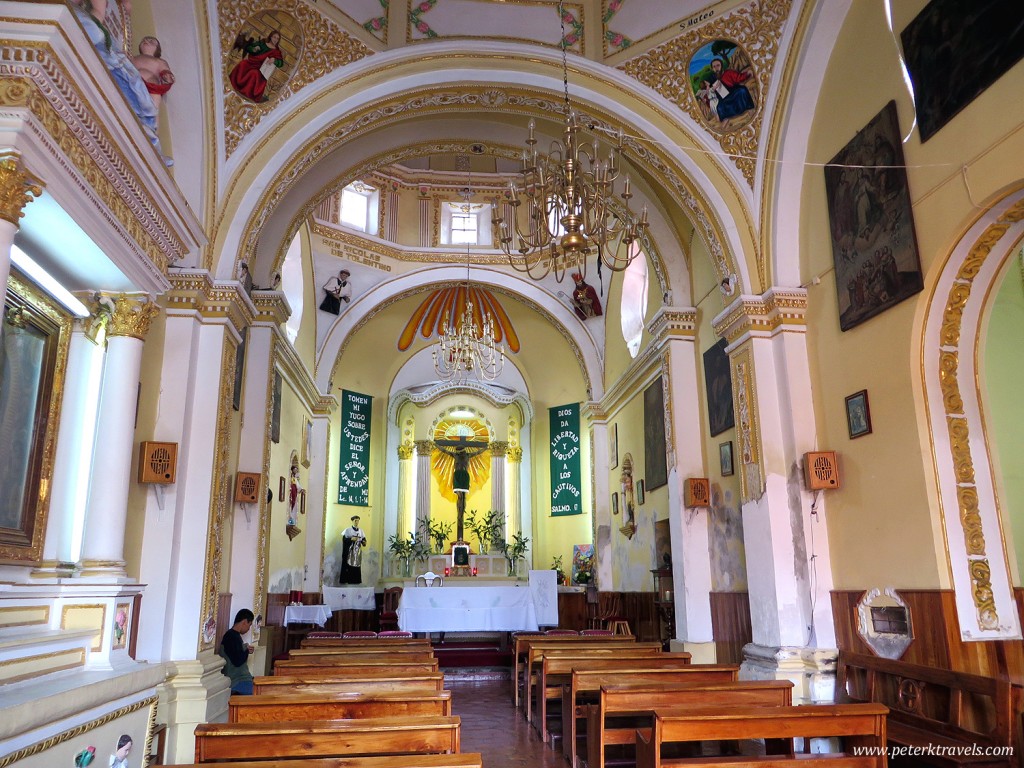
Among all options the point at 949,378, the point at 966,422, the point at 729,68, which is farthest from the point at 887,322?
the point at 729,68

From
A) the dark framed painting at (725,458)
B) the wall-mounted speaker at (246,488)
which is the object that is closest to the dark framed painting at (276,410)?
the wall-mounted speaker at (246,488)

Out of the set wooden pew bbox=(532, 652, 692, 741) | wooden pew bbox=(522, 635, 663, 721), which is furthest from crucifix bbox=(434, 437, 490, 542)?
wooden pew bbox=(532, 652, 692, 741)

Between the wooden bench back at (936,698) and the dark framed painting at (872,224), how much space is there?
291 centimetres

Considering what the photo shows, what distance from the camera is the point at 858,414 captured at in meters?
6.92

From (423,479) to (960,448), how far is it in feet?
43.8

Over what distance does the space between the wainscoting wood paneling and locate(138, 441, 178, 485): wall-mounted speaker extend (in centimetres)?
607

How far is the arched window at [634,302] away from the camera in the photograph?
13023 mm

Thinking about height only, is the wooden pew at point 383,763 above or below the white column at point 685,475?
below

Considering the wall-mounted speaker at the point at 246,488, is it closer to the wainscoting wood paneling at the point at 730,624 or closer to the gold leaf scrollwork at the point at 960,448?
the wainscoting wood paneling at the point at 730,624

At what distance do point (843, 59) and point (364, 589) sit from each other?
12.3 m

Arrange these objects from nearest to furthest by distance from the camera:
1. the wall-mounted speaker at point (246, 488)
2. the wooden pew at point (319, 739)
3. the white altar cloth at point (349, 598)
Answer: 1. the wooden pew at point (319, 739)
2. the wall-mounted speaker at point (246, 488)
3. the white altar cloth at point (349, 598)

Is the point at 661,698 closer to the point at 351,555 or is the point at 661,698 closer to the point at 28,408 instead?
the point at 28,408

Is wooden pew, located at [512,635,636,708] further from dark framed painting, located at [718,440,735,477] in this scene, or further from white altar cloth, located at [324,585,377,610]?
white altar cloth, located at [324,585,377,610]

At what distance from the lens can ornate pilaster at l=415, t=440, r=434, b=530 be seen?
58.5 feet
